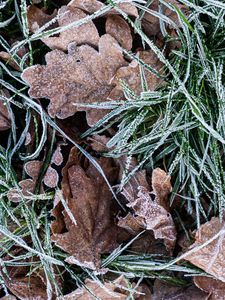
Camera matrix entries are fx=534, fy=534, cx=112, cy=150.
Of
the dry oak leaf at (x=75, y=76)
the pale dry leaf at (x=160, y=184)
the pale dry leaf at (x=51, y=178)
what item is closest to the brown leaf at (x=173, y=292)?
the pale dry leaf at (x=160, y=184)

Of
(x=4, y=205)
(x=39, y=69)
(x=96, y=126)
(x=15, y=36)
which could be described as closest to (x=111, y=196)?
(x=96, y=126)

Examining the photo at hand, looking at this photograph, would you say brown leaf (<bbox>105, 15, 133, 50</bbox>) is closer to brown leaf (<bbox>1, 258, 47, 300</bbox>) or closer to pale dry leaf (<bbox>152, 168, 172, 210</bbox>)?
pale dry leaf (<bbox>152, 168, 172, 210</bbox>)

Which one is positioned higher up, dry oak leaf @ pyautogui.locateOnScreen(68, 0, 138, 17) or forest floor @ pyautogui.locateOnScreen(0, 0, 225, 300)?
dry oak leaf @ pyautogui.locateOnScreen(68, 0, 138, 17)

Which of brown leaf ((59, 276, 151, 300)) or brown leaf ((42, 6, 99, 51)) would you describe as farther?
brown leaf ((59, 276, 151, 300))

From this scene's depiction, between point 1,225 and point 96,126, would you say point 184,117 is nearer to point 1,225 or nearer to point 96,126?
point 96,126

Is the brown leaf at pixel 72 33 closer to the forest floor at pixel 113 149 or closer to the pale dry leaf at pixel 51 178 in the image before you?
the forest floor at pixel 113 149

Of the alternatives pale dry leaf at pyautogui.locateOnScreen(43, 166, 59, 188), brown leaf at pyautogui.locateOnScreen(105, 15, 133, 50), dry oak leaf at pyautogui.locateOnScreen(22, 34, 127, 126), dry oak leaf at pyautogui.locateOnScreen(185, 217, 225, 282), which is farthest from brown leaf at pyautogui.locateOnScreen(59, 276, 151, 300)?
brown leaf at pyautogui.locateOnScreen(105, 15, 133, 50)


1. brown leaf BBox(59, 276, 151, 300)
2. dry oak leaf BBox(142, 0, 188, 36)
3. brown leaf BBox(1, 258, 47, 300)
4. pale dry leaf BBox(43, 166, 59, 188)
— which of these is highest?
dry oak leaf BBox(142, 0, 188, 36)

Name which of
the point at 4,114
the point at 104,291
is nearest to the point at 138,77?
the point at 4,114
